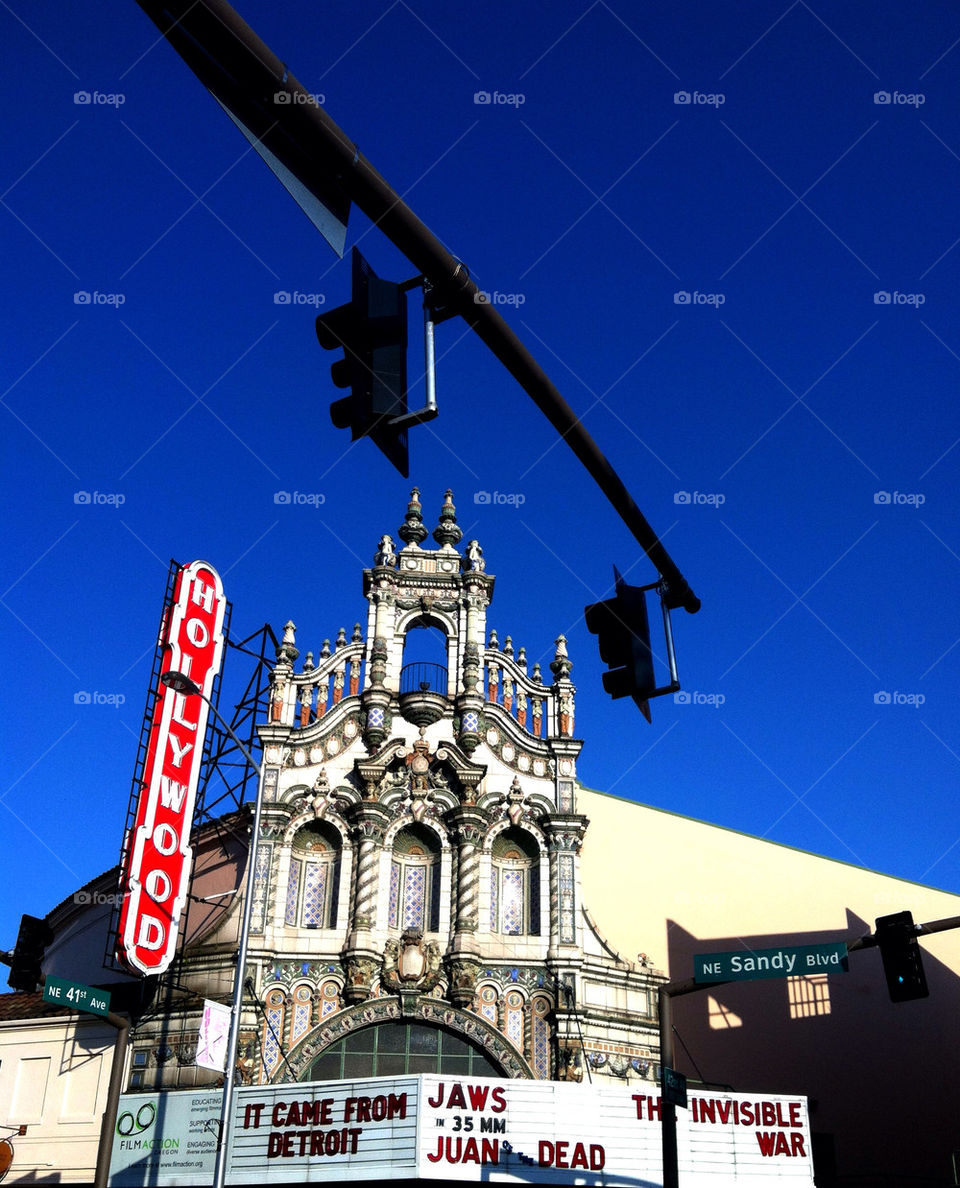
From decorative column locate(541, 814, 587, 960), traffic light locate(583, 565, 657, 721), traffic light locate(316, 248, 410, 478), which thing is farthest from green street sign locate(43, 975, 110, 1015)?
traffic light locate(316, 248, 410, 478)

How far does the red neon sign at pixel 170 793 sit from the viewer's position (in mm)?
29688

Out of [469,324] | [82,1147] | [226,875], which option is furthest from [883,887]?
[469,324]

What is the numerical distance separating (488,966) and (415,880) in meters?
3.18

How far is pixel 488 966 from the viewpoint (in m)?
30.9

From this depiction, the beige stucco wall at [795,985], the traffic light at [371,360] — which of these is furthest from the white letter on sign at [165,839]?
the traffic light at [371,360]

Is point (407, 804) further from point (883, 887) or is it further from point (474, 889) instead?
point (883, 887)

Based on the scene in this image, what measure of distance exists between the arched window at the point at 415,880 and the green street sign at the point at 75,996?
7637 millimetres

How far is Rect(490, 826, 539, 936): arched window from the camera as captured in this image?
105ft

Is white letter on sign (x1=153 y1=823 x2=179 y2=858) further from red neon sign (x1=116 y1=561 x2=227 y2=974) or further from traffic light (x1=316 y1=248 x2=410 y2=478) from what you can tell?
traffic light (x1=316 y1=248 x2=410 y2=478)

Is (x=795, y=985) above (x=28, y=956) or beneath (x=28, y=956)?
above

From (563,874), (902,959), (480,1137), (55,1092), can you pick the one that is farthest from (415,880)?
(902,959)

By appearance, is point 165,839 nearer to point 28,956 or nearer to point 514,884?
point 28,956

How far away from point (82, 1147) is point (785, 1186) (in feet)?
57.3

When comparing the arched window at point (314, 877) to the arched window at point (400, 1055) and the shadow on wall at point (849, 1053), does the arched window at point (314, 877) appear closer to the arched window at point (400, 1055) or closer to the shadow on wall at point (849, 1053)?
the arched window at point (400, 1055)
